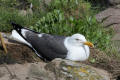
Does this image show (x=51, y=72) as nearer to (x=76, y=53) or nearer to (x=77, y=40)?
(x=76, y=53)

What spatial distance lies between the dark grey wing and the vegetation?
2.11 ft

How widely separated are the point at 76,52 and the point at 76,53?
0.6 inches

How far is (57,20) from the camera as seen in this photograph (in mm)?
6531

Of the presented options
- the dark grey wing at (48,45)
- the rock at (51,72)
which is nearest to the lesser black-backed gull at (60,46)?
the dark grey wing at (48,45)

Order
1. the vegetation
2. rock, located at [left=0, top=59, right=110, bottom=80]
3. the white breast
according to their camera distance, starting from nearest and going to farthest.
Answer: rock, located at [left=0, top=59, right=110, bottom=80] → the white breast → the vegetation

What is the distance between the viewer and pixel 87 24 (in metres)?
6.57

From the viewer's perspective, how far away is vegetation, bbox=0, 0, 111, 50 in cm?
633

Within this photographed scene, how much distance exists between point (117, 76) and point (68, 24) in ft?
5.23

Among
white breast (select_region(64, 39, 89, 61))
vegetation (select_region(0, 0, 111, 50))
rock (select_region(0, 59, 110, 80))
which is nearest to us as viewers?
rock (select_region(0, 59, 110, 80))

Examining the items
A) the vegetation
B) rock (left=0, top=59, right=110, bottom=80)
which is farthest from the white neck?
the vegetation

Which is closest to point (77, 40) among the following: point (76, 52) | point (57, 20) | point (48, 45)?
point (76, 52)

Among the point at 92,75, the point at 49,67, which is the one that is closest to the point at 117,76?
the point at 92,75

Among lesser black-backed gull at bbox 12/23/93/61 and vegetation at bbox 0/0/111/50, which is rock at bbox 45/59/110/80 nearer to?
lesser black-backed gull at bbox 12/23/93/61

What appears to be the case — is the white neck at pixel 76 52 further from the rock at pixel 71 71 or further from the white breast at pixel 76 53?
the rock at pixel 71 71
